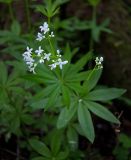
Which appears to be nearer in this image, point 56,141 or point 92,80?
point 92,80

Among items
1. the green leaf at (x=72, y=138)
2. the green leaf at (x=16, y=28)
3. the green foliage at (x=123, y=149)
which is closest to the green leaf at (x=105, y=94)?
the green leaf at (x=72, y=138)

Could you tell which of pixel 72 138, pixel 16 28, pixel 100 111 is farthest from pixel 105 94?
pixel 16 28

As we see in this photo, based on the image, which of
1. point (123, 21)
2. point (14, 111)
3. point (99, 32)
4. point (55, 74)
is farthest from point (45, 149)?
point (123, 21)

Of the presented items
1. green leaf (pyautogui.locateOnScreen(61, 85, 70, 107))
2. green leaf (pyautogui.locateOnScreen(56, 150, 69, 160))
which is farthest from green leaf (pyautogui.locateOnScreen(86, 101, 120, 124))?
green leaf (pyautogui.locateOnScreen(56, 150, 69, 160))

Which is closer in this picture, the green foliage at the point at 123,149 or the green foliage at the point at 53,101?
the green foliage at the point at 53,101

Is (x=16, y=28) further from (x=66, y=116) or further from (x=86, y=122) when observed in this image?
(x=86, y=122)

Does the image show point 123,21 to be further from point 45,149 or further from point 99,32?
point 45,149

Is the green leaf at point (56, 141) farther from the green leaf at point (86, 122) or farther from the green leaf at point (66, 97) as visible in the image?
the green leaf at point (66, 97)

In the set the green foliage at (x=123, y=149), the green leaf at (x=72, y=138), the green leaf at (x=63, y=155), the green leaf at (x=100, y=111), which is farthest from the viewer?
the green foliage at (x=123, y=149)
